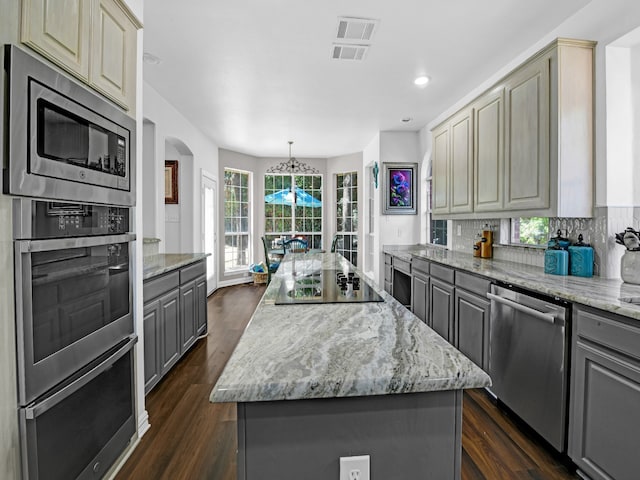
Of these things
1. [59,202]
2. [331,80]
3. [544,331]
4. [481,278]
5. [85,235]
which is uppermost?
[331,80]

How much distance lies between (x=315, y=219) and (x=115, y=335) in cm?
644

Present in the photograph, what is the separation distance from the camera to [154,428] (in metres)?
2.23

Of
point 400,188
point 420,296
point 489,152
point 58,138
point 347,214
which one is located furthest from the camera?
point 347,214

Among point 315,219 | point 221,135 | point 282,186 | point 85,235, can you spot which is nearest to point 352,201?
point 315,219

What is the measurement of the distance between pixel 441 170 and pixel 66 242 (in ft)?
11.8

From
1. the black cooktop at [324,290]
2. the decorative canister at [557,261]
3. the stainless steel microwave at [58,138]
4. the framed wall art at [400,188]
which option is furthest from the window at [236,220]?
the decorative canister at [557,261]

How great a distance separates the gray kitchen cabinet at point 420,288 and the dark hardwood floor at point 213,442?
1172mm

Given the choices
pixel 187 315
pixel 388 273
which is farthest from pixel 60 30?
pixel 388 273

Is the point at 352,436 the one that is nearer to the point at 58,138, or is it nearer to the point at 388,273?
the point at 58,138

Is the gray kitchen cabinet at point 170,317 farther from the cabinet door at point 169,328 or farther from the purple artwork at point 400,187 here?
the purple artwork at point 400,187

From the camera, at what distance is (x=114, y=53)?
5.83 ft

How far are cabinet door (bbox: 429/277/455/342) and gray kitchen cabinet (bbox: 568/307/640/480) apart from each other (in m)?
1.40

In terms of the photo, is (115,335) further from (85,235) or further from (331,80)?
(331,80)

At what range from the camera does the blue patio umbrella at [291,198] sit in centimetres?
795
